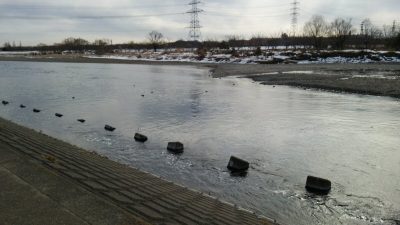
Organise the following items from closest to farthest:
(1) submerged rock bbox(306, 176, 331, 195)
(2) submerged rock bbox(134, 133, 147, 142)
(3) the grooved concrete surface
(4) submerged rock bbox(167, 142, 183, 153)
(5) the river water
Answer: (3) the grooved concrete surface, (5) the river water, (1) submerged rock bbox(306, 176, 331, 195), (4) submerged rock bbox(167, 142, 183, 153), (2) submerged rock bbox(134, 133, 147, 142)

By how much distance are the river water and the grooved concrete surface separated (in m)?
1.88

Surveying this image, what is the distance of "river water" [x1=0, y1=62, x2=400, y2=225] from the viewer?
9.22 m

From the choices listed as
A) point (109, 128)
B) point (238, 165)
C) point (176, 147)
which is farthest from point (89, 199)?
point (109, 128)

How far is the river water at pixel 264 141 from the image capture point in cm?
922

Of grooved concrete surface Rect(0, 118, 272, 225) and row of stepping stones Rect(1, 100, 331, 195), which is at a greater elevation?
grooved concrete surface Rect(0, 118, 272, 225)

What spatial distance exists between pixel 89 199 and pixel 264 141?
9918 millimetres

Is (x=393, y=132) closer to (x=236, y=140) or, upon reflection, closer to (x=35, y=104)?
(x=236, y=140)

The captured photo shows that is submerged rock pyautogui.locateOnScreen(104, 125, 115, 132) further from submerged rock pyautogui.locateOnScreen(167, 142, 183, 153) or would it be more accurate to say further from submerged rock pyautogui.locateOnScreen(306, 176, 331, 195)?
submerged rock pyautogui.locateOnScreen(306, 176, 331, 195)

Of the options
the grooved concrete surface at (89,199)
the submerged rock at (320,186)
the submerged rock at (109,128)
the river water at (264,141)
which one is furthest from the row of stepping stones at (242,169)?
the grooved concrete surface at (89,199)

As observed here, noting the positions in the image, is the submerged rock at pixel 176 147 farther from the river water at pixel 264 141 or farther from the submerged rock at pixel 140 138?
the submerged rock at pixel 140 138

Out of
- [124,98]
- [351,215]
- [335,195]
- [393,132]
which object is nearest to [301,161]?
[335,195]

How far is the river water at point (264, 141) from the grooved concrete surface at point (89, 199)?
188 cm

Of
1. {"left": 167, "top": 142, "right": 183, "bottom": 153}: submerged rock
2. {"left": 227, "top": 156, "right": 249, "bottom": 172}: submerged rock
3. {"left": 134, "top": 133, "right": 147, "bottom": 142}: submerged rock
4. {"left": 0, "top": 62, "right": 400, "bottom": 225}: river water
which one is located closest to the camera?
{"left": 0, "top": 62, "right": 400, "bottom": 225}: river water

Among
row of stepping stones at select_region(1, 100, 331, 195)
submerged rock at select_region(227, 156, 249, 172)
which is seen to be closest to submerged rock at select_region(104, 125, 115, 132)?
row of stepping stones at select_region(1, 100, 331, 195)
